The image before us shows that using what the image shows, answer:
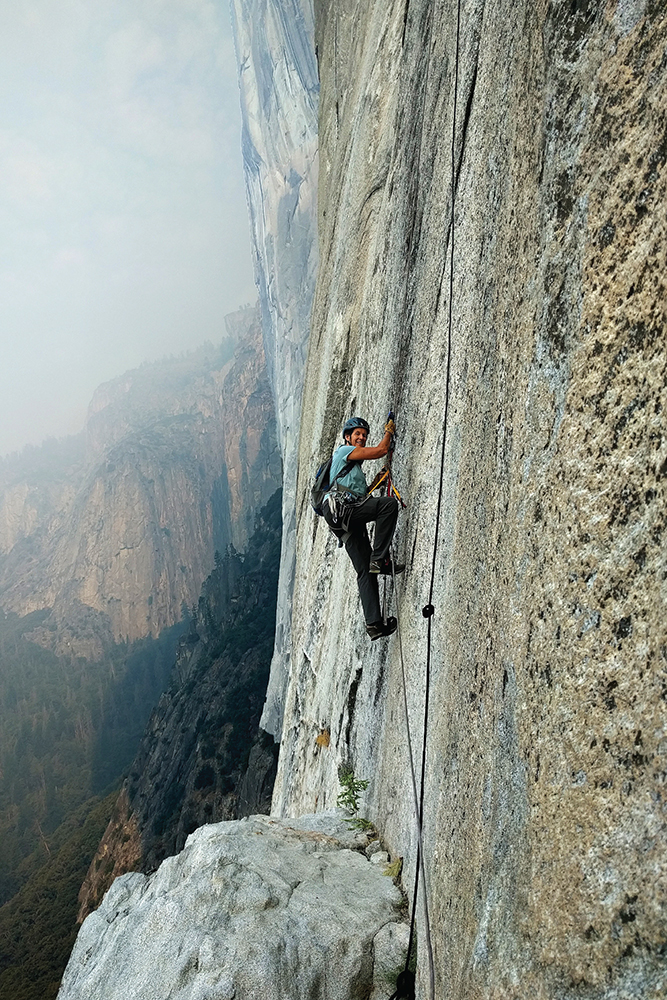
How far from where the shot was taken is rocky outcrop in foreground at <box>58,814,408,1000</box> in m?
3.15

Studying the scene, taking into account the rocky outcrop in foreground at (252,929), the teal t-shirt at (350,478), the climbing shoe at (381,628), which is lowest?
the rocky outcrop in foreground at (252,929)

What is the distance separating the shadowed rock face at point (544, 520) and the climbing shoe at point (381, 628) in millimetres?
333

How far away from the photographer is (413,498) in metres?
4.70

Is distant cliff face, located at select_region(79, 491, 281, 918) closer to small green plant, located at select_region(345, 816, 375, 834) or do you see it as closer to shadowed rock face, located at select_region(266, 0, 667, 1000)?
small green plant, located at select_region(345, 816, 375, 834)

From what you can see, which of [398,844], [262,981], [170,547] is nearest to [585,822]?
[262,981]

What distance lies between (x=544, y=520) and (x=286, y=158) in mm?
59954

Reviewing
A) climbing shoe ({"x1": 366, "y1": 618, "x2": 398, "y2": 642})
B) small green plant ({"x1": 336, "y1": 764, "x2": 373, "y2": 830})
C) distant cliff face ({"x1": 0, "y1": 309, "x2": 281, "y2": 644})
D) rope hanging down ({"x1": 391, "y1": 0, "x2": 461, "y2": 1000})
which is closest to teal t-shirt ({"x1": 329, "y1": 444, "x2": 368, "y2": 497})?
climbing shoe ({"x1": 366, "y1": 618, "x2": 398, "y2": 642})

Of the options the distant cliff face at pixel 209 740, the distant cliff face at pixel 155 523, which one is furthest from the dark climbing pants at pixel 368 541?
the distant cliff face at pixel 155 523

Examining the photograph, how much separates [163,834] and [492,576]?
171 ft

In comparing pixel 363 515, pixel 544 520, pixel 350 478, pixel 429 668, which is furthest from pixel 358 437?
pixel 544 520

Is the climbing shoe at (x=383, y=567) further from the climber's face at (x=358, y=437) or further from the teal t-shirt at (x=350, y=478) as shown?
the climber's face at (x=358, y=437)

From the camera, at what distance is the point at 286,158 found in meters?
53.7

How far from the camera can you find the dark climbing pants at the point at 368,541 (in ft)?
15.8

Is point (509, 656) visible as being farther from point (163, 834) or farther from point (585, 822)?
point (163, 834)
